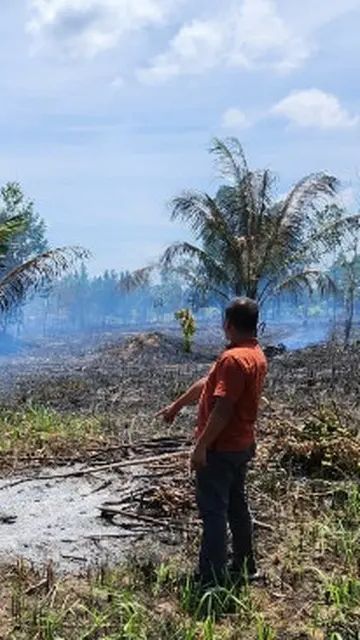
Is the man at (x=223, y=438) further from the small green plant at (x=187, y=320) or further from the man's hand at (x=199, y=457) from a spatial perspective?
the small green plant at (x=187, y=320)

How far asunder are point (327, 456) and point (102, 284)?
11664 cm

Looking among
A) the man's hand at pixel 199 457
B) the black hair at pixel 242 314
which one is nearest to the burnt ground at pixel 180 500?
the man's hand at pixel 199 457

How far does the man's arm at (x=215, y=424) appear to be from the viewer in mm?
4566

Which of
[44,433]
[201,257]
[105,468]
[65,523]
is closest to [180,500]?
[65,523]

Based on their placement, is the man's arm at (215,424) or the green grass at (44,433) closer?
the man's arm at (215,424)

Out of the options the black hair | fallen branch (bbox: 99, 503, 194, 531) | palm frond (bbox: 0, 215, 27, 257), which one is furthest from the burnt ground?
palm frond (bbox: 0, 215, 27, 257)

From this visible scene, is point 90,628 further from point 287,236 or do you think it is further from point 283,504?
point 287,236

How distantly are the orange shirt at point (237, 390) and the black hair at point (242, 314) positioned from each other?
76 millimetres

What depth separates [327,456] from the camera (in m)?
7.31

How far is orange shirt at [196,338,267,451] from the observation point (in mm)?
4578

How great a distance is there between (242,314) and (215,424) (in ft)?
1.98

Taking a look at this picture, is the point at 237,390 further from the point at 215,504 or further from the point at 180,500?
the point at 180,500

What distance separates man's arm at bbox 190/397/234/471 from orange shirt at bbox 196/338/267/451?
4 centimetres

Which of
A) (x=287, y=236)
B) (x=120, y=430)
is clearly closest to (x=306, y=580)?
(x=120, y=430)
